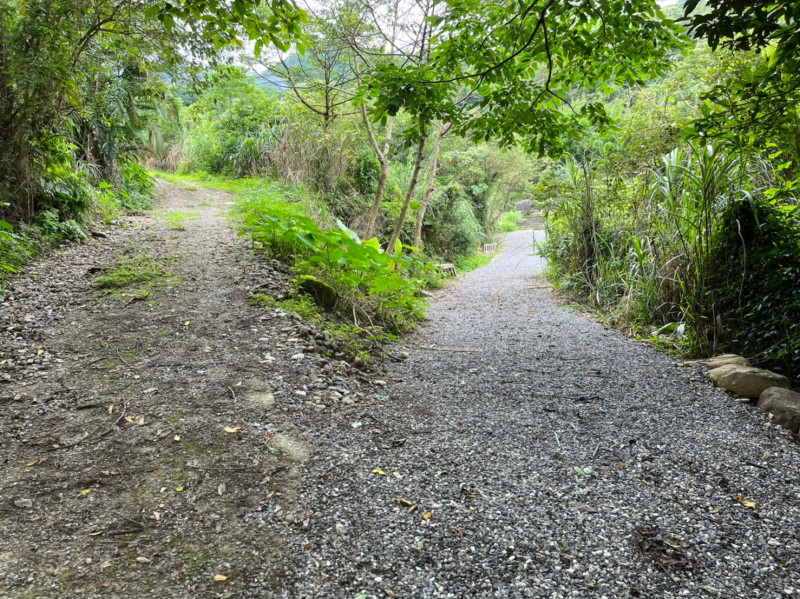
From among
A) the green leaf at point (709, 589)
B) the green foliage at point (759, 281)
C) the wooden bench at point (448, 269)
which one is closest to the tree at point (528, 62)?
the green foliage at point (759, 281)

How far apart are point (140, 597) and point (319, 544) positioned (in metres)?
0.52

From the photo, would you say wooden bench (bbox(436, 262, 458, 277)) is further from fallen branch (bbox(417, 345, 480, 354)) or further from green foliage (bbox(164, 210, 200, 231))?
fallen branch (bbox(417, 345, 480, 354))

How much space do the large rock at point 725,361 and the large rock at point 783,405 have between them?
0.46 metres

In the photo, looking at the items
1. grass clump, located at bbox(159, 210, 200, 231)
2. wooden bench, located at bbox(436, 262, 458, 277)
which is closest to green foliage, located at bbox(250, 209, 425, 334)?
grass clump, located at bbox(159, 210, 200, 231)

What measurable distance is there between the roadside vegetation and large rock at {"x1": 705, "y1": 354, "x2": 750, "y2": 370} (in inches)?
4.4

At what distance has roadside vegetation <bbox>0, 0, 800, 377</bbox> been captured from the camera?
2.60 m

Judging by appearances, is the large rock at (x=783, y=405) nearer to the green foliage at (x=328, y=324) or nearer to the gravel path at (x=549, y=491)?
the gravel path at (x=549, y=491)

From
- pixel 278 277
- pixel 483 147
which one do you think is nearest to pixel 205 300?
pixel 278 277

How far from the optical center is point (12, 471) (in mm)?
1752

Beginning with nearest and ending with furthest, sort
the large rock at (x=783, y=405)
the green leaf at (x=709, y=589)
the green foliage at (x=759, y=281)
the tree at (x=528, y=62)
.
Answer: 1. the green leaf at (x=709, y=589)
2. the large rock at (x=783, y=405)
3. the green foliage at (x=759, y=281)
4. the tree at (x=528, y=62)

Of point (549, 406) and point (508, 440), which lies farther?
point (549, 406)

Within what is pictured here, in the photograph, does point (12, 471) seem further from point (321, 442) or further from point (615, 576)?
point (615, 576)

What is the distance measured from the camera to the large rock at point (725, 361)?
9.74 feet

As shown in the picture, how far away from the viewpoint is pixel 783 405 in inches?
93.4
